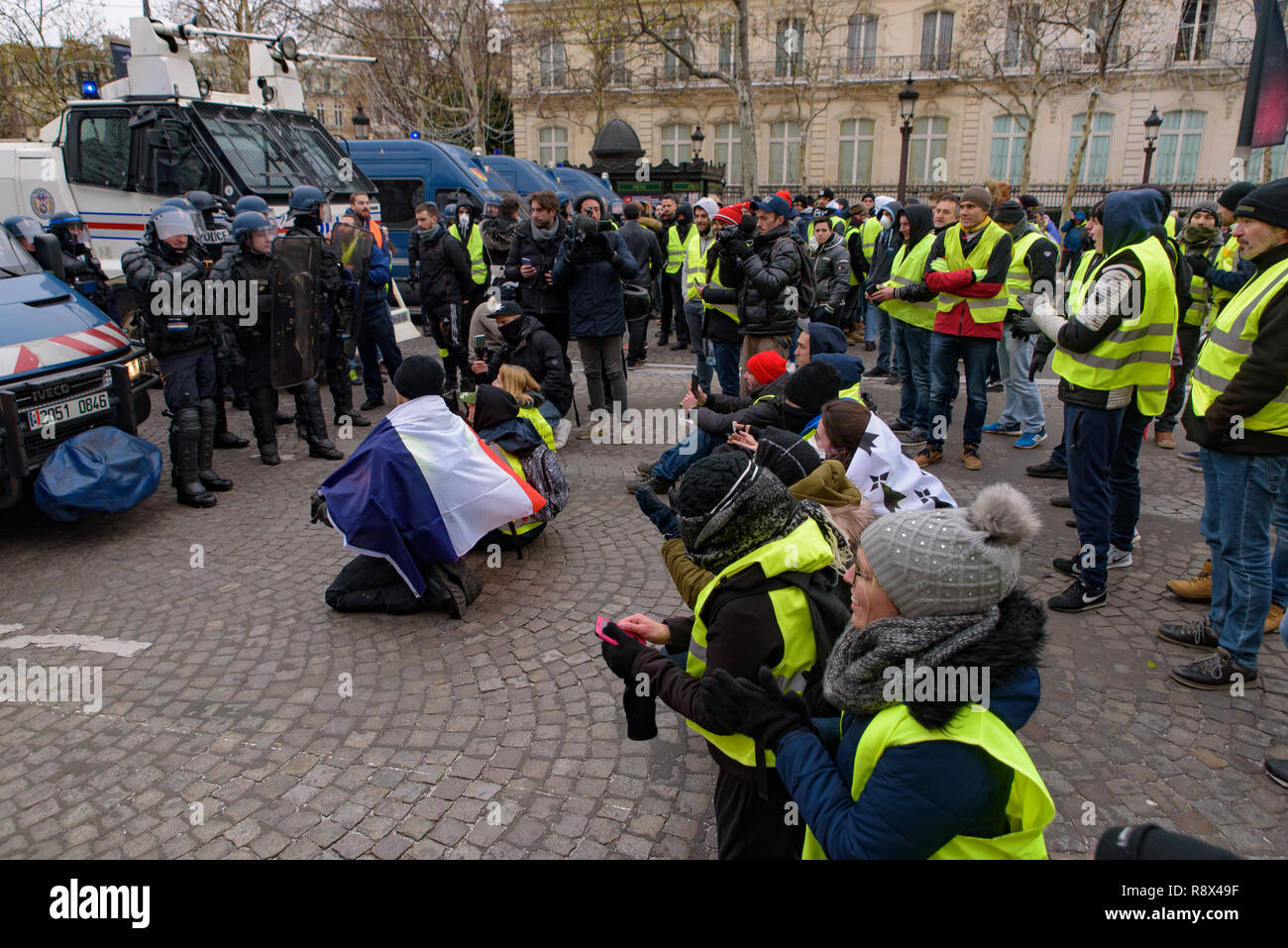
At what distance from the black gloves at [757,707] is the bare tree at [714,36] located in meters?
23.9

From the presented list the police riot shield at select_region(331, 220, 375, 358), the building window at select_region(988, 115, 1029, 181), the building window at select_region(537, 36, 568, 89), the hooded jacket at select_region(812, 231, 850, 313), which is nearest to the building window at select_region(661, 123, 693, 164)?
the building window at select_region(537, 36, 568, 89)

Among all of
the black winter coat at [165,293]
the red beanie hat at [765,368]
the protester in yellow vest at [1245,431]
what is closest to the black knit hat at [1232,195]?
the protester in yellow vest at [1245,431]

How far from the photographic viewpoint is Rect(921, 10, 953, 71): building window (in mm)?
39062

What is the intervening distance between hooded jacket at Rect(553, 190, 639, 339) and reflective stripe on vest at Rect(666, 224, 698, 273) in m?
4.09

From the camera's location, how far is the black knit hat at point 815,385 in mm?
4344

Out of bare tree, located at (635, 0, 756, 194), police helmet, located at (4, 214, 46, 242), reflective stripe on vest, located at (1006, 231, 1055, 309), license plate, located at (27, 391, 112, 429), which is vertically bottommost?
license plate, located at (27, 391, 112, 429)

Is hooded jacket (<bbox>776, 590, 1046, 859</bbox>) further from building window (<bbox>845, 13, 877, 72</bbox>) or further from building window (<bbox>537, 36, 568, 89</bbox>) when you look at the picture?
building window (<bbox>845, 13, 877, 72</bbox>)

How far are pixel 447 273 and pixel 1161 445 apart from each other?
692cm

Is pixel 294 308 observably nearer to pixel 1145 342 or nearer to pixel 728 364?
pixel 728 364

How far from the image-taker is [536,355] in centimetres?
682

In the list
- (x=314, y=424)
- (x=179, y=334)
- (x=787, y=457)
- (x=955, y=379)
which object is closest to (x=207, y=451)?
(x=179, y=334)

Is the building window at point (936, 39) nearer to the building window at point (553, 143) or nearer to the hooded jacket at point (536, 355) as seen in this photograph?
the building window at point (553, 143)

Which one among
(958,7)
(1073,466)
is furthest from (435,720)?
(958,7)

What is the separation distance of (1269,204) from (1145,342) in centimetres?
102
